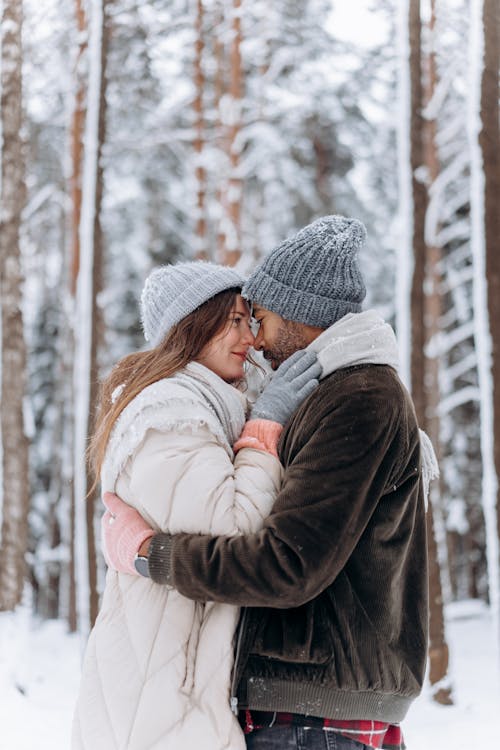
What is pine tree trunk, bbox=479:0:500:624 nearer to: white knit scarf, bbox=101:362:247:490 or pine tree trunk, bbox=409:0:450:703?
pine tree trunk, bbox=409:0:450:703

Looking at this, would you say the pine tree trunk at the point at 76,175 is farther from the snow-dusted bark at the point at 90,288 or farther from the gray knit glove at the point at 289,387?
the gray knit glove at the point at 289,387

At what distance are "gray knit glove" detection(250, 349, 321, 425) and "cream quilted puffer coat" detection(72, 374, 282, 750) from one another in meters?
0.14

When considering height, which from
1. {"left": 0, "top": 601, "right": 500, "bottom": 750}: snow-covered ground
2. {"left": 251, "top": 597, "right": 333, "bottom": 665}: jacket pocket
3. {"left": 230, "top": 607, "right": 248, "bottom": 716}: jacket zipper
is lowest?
{"left": 0, "top": 601, "right": 500, "bottom": 750}: snow-covered ground

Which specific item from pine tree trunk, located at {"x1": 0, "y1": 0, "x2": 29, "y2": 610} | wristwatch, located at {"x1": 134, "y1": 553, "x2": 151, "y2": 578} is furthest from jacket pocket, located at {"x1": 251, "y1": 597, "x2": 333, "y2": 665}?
pine tree trunk, located at {"x1": 0, "y1": 0, "x2": 29, "y2": 610}

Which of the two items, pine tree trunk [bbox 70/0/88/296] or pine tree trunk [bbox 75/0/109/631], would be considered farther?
pine tree trunk [bbox 70/0/88/296]

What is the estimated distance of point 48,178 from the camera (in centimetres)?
1927

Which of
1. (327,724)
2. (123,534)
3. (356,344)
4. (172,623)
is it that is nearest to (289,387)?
(356,344)

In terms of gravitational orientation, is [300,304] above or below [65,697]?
above

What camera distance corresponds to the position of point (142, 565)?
2277mm

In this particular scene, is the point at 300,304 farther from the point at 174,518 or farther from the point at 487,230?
the point at 487,230

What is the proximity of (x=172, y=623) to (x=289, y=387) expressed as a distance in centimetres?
70

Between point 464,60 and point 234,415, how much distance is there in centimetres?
1276

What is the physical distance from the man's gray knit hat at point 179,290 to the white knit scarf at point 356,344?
0.41m

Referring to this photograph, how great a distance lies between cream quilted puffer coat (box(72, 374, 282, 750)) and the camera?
7.26ft
